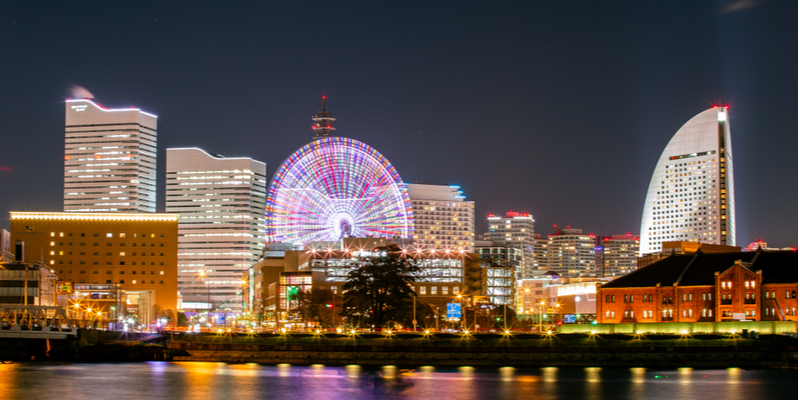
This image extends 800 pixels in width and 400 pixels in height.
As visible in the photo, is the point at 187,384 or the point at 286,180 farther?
the point at 286,180

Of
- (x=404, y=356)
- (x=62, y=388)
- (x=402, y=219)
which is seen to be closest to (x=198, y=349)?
(x=404, y=356)

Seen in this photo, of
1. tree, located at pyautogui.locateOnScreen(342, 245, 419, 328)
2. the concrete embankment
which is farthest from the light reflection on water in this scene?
tree, located at pyautogui.locateOnScreen(342, 245, 419, 328)

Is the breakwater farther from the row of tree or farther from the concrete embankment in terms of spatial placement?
the row of tree

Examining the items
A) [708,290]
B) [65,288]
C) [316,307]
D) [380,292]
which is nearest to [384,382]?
[380,292]

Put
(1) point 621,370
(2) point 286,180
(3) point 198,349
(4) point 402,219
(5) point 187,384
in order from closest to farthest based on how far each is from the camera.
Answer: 1. (5) point 187,384
2. (1) point 621,370
3. (3) point 198,349
4. (2) point 286,180
5. (4) point 402,219

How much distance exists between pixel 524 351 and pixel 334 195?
8877 cm

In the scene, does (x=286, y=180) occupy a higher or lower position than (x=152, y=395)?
higher

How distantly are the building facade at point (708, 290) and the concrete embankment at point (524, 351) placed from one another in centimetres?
1737

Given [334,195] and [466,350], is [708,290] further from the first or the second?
[334,195]

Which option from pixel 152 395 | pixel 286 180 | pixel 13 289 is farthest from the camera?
pixel 286 180

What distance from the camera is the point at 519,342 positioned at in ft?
365

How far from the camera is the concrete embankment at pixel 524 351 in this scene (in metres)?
106

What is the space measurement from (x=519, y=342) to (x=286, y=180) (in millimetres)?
85917

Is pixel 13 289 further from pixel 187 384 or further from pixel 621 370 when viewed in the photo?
pixel 621 370
